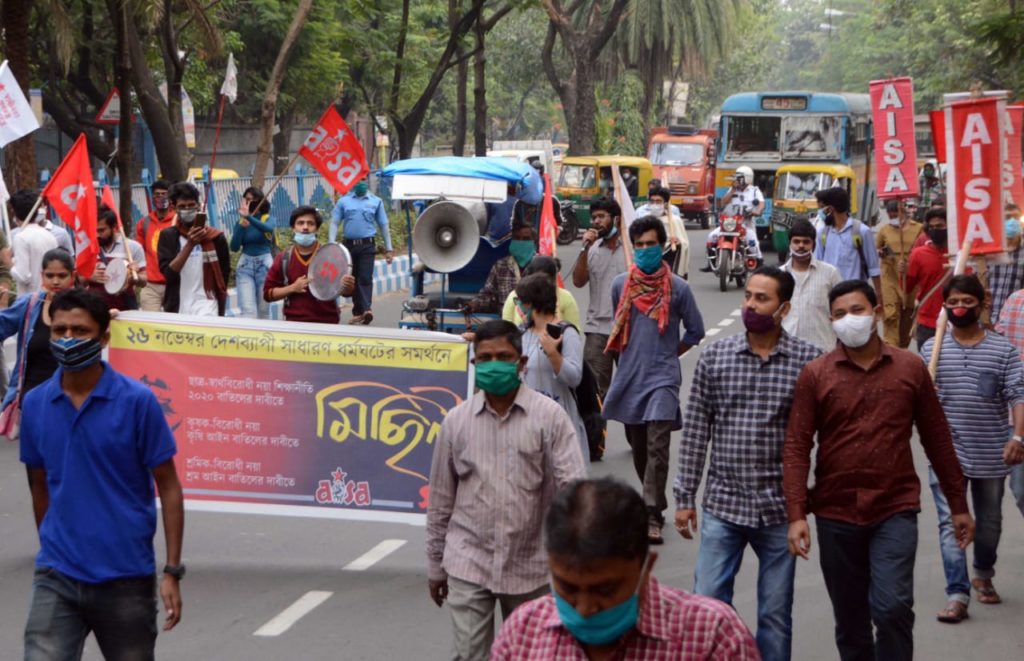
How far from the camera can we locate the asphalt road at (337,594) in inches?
249

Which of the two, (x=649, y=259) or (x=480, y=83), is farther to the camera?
(x=480, y=83)

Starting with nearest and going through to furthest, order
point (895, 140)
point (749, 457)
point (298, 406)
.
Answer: point (749, 457) < point (298, 406) < point (895, 140)

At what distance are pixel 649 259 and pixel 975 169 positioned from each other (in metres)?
1.63

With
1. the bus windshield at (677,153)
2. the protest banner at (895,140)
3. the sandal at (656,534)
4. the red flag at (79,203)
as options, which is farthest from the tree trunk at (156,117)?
the bus windshield at (677,153)

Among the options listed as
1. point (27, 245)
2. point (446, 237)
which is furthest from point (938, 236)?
point (27, 245)

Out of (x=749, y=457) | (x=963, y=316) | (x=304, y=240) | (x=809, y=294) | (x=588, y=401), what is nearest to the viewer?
(x=749, y=457)

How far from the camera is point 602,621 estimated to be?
2.63 m

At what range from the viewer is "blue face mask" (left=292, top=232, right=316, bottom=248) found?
35.7 ft

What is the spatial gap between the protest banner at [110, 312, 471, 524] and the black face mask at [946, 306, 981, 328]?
2180 mm

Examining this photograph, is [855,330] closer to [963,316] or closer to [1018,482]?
[963,316]

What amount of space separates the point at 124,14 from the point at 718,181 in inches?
688

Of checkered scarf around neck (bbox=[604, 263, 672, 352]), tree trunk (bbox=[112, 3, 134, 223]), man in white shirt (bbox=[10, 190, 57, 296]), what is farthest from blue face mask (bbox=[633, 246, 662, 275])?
tree trunk (bbox=[112, 3, 134, 223])

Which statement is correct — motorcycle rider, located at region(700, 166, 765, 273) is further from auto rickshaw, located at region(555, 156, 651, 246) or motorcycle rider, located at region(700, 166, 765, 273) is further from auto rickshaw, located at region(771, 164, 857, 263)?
auto rickshaw, located at region(555, 156, 651, 246)

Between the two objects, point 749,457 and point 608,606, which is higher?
point 608,606
